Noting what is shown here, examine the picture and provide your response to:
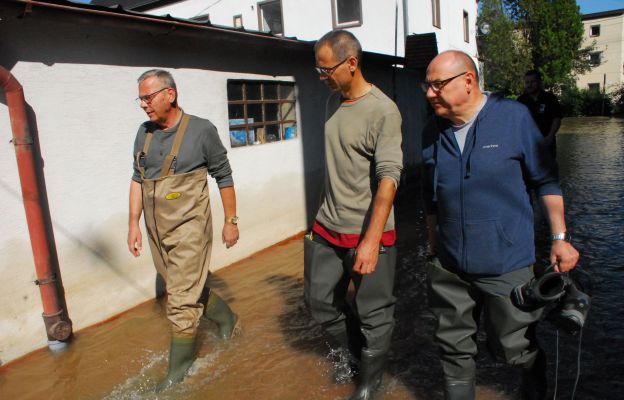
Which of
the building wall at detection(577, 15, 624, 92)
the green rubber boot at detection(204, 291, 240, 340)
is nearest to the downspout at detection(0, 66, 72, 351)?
the green rubber boot at detection(204, 291, 240, 340)

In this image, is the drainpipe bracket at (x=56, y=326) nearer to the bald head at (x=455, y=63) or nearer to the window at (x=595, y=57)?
the bald head at (x=455, y=63)

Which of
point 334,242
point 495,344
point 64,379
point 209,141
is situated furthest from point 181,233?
point 495,344

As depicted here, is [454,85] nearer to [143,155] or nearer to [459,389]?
[459,389]

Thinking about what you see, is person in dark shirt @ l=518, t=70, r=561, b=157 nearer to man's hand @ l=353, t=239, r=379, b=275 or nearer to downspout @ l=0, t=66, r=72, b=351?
man's hand @ l=353, t=239, r=379, b=275

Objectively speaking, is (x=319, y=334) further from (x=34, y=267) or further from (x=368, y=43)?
(x=368, y=43)

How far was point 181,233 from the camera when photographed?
3.43 metres

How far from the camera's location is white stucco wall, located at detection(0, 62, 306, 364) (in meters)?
3.96

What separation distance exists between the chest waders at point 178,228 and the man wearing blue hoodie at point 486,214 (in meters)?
1.64

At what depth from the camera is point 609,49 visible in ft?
134

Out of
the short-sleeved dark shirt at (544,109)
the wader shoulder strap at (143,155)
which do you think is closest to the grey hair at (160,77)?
the wader shoulder strap at (143,155)

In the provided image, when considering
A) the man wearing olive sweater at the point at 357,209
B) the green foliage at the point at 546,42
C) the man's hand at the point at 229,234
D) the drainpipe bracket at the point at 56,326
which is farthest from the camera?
the green foliage at the point at 546,42

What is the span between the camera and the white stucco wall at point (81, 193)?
396cm

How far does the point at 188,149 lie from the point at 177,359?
1382mm

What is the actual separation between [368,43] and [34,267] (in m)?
12.7
